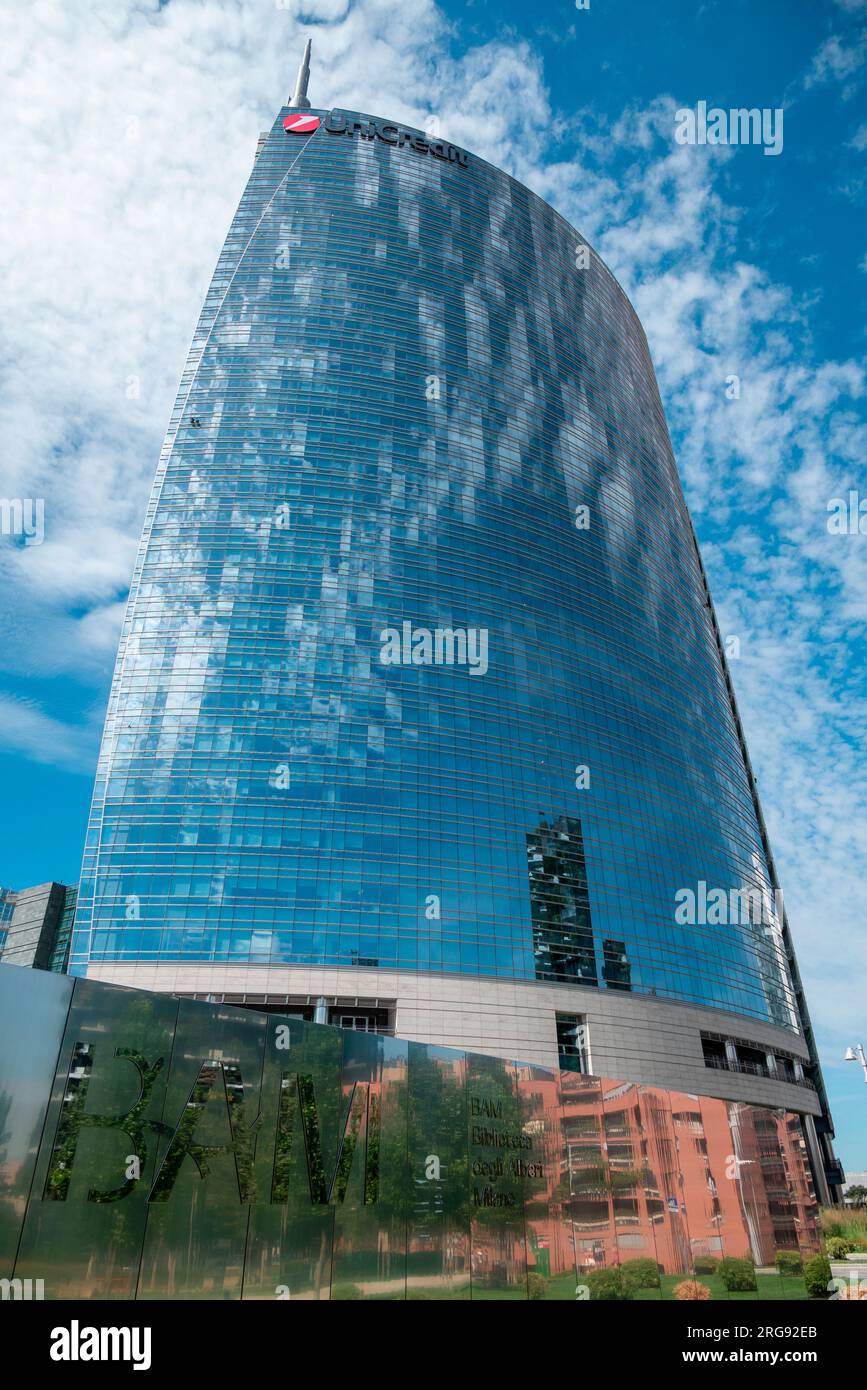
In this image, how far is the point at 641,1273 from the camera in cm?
1762

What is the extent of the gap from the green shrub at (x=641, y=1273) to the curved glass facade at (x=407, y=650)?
46.5 m

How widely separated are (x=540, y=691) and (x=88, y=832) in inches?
1680

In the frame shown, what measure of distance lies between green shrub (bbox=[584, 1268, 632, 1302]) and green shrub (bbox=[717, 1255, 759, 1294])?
336 centimetres

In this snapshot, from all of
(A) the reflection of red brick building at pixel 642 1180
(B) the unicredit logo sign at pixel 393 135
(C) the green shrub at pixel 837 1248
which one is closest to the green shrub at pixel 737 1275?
(A) the reflection of red brick building at pixel 642 1180

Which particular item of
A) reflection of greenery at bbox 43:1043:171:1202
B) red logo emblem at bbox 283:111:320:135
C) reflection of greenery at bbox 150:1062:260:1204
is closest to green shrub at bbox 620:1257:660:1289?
reflection of greenery at bbox 150:1062:260:1204

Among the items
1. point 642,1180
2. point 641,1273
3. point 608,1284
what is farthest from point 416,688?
point 608,1284

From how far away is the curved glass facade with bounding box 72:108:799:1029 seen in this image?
2564 inches

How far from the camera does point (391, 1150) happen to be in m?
14.8

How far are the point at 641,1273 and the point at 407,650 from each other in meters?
60.2

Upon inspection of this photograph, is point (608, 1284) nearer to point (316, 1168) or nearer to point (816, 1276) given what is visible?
point (316, 1168)

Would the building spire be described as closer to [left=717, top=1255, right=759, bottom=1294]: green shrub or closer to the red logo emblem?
the red logo emblem

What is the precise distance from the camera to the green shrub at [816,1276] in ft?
75.2

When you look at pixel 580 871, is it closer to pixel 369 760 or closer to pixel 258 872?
pixel 369 760
